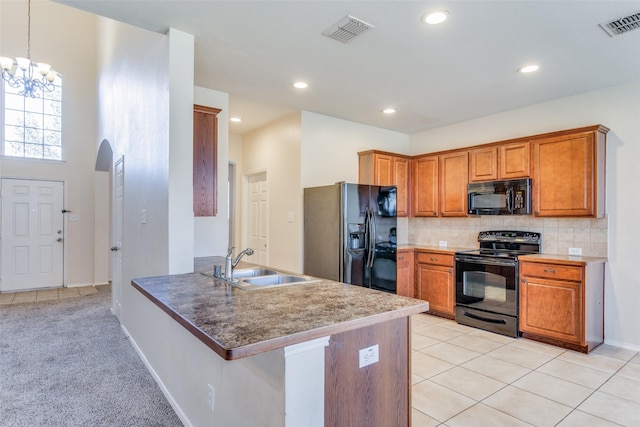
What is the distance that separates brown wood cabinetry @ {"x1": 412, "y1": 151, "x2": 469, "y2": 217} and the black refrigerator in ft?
2.72

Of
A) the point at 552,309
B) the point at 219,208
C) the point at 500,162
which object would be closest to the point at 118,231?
the point at 219,208

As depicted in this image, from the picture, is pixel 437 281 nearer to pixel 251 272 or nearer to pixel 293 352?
pixel 251 272

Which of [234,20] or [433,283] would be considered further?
[433,283]

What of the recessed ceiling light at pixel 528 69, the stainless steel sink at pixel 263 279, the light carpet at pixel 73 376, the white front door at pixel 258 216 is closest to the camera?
the stainless steel sink at pixel 263 279

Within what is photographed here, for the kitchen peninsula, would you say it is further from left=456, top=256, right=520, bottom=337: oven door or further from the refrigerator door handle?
left=456, top=256, right=520, bottom=337: oven door

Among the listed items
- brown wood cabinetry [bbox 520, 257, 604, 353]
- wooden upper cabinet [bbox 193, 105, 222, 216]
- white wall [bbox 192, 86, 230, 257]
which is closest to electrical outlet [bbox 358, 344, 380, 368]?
wooden upper cabinet [bbox 193, 105, 222, 216]

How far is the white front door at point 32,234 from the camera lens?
6.04 m

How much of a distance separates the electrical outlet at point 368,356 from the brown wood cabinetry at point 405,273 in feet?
10.2

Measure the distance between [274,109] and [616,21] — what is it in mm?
3390

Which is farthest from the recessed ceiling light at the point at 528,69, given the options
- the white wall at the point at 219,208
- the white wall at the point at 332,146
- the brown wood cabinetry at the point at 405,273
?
the white wall at the point at 219,208

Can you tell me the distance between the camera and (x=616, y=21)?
96.2 inches

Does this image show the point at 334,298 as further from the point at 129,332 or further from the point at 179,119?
the point at 129,332

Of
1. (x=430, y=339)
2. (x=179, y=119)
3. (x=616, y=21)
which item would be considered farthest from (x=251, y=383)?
(x=616, y=21)

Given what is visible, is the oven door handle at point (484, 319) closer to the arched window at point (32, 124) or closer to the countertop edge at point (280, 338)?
the countertop edge at point (280, 338)
